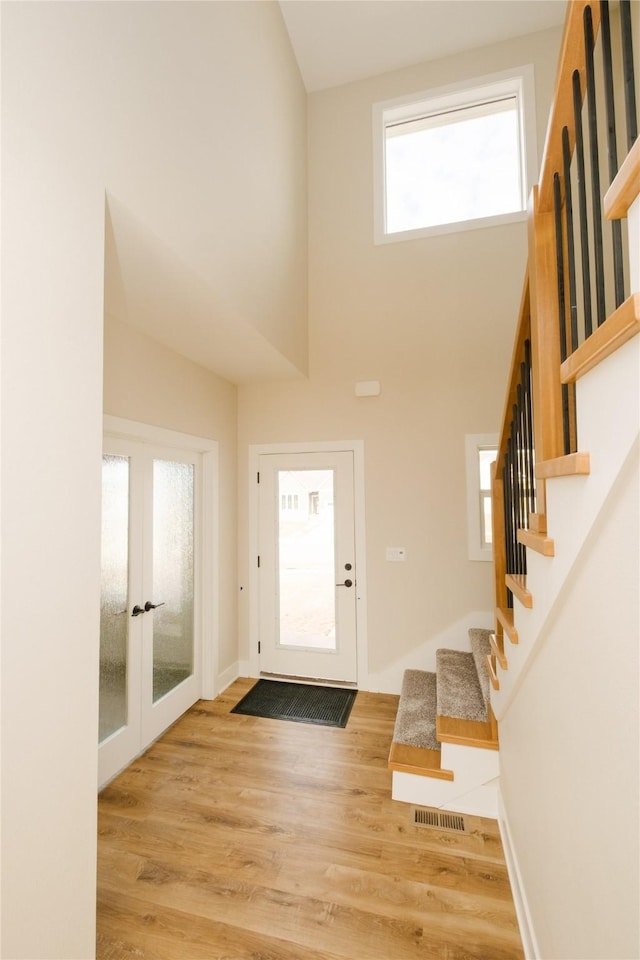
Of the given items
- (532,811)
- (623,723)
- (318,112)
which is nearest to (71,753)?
(623,723)

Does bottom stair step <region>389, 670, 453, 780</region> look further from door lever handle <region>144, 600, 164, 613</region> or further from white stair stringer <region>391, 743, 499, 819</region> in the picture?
door lever handle <region>144, 600, 164, 613</region>

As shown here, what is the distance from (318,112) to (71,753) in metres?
4.95

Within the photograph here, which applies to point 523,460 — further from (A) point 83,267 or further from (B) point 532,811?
(A) point 83,267

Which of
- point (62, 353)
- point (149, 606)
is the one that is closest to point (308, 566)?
point (149, 606)

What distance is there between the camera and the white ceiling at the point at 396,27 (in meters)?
3.34

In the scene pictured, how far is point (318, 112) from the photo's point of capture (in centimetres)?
395

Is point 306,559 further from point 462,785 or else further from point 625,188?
point 625,188

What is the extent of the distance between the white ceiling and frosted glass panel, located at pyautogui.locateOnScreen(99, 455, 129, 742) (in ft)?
12.2

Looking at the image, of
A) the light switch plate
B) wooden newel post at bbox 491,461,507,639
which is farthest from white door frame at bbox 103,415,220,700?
wooden newel post at bbox 491,461,507,639

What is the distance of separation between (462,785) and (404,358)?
9.64ft

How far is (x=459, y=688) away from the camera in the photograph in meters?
2.72

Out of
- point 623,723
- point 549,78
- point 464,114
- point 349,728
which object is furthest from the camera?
point 464,114

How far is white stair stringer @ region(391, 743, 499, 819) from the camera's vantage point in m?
2.27

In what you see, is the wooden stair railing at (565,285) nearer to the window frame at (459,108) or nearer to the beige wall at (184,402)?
the window frame at (459,108)
